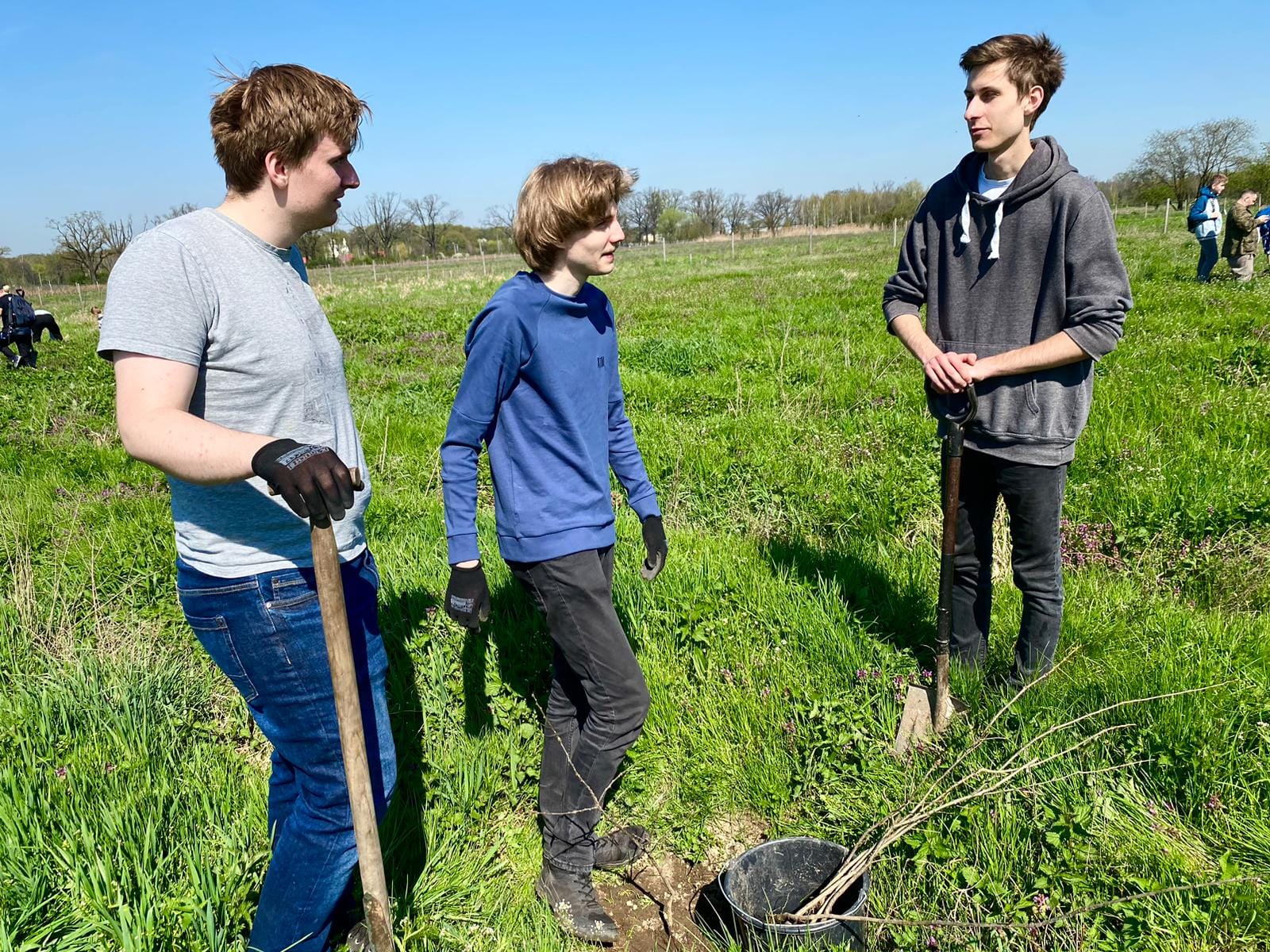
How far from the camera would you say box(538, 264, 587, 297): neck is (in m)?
2.51

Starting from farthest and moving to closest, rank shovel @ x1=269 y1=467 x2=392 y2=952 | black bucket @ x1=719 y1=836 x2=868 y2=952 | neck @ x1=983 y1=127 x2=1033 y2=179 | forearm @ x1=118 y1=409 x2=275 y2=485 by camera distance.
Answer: neck @ x1=983 y1=127 x2=1033 y2=179 → black bucket @ x1=719 y1=836 x2=868 y2=952 → shovel @ x1=269 y1=467 x2=392 y2=952 → forearm @ x1=118 y1=409 x2=275 y2=485

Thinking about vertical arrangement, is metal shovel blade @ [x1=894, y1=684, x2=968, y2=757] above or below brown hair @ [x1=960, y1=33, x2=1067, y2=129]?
below

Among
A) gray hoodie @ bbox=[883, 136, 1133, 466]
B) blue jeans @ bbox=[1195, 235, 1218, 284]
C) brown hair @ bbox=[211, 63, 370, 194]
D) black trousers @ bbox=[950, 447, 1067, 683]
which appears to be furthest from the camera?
blue jeans @ bbox=[1195, 235, 1218, 284]

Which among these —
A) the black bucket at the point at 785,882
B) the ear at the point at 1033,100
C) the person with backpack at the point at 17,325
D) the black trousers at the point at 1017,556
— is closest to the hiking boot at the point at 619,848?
the black bucket at the point at 785,882

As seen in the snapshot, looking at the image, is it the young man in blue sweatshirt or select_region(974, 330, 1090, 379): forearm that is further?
select_region(974, 330, 1090, 379): forearm

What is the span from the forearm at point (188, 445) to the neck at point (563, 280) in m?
1.09

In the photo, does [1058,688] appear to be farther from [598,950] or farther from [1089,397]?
[598,950]

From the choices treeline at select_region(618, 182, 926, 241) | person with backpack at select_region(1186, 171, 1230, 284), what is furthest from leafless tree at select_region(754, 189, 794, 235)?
person with backpack at select_region(1186, 171, 1230, 284)

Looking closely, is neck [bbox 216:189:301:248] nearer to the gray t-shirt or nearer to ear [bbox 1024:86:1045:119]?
the gray t-shirt

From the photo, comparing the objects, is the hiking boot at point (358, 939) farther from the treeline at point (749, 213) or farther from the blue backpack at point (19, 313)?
the treeline at point (749, 213)

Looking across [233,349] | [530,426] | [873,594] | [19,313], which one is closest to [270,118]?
[233,349]

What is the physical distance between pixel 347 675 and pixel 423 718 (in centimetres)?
163

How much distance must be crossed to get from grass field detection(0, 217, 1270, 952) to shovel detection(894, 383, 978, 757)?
0.13m

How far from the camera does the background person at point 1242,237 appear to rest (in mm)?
13164
